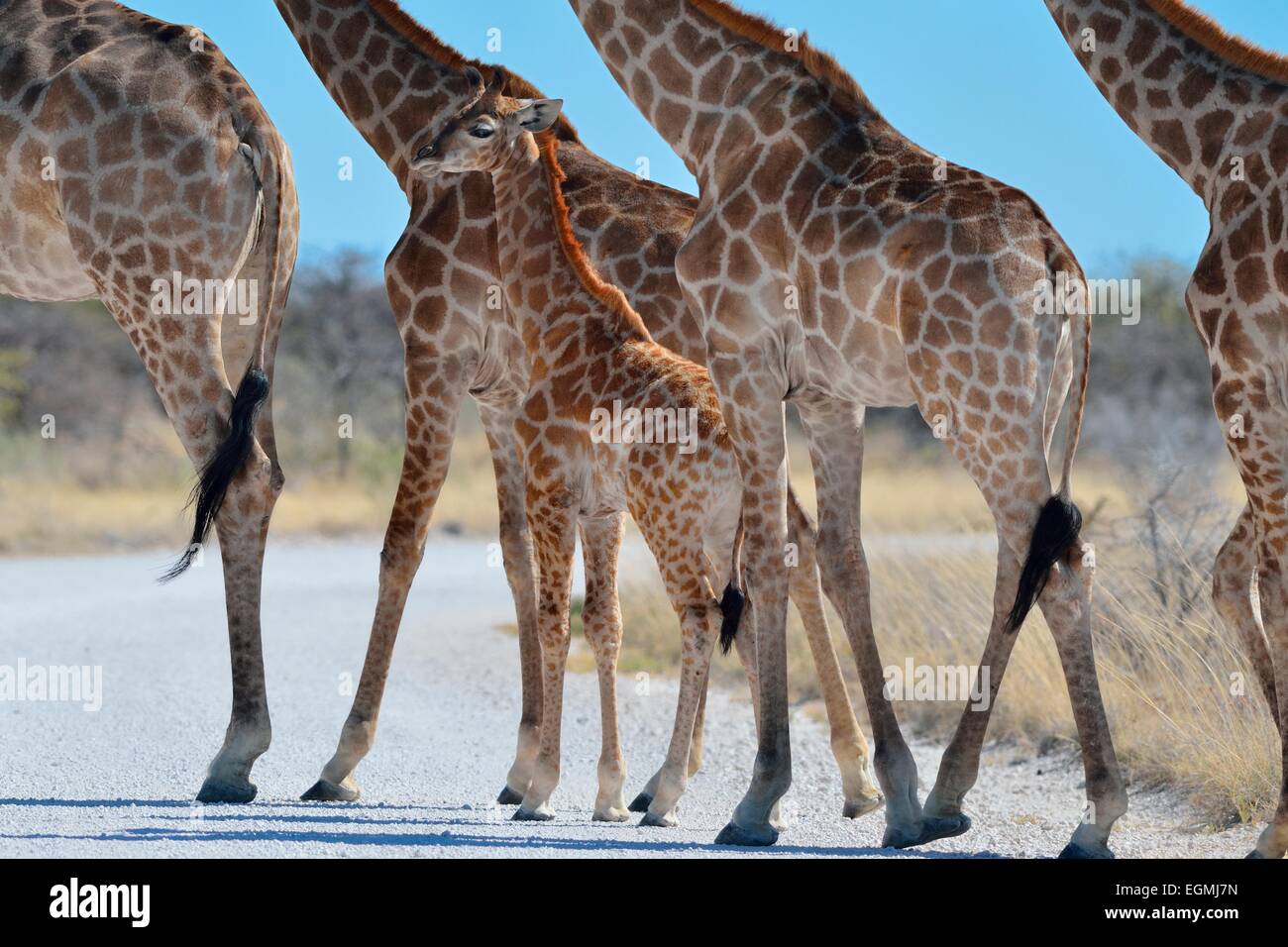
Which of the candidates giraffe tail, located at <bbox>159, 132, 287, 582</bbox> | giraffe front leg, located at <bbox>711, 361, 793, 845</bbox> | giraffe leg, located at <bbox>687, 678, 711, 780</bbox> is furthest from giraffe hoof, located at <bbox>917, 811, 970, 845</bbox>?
giraffe tail, located at <bbox>159, 132, 287, 582</bbox>

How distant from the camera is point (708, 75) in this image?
8.26 metres

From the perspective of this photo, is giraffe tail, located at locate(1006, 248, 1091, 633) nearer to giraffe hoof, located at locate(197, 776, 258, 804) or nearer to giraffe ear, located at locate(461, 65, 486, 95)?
giraffe hoof, located at locate(197, 776, 258, 804)

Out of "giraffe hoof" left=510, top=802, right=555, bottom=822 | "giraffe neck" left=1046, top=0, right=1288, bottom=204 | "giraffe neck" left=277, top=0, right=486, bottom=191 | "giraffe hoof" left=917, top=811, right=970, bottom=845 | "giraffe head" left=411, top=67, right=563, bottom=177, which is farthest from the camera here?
"giraffe neck" left=277, top=0, right=486, bottom=191

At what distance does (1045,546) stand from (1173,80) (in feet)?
7.58

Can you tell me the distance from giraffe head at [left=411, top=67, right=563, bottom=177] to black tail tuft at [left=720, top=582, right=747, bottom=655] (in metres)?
2.51

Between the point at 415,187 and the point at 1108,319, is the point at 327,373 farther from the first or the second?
the point at 415,187

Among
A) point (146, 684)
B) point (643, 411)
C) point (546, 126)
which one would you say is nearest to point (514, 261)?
point (546, 126)

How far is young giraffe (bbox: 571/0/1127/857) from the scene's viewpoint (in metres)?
6.78

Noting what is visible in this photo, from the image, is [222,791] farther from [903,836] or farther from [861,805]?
[903,836]

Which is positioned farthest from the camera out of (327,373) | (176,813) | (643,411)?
(327,373)

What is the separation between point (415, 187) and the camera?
31.5ft

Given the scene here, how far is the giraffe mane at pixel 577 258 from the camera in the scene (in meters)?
8.56

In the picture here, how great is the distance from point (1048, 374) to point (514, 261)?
10.2 feet

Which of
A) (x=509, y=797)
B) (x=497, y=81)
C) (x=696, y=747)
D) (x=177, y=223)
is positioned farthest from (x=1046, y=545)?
(x=177, y=223)
